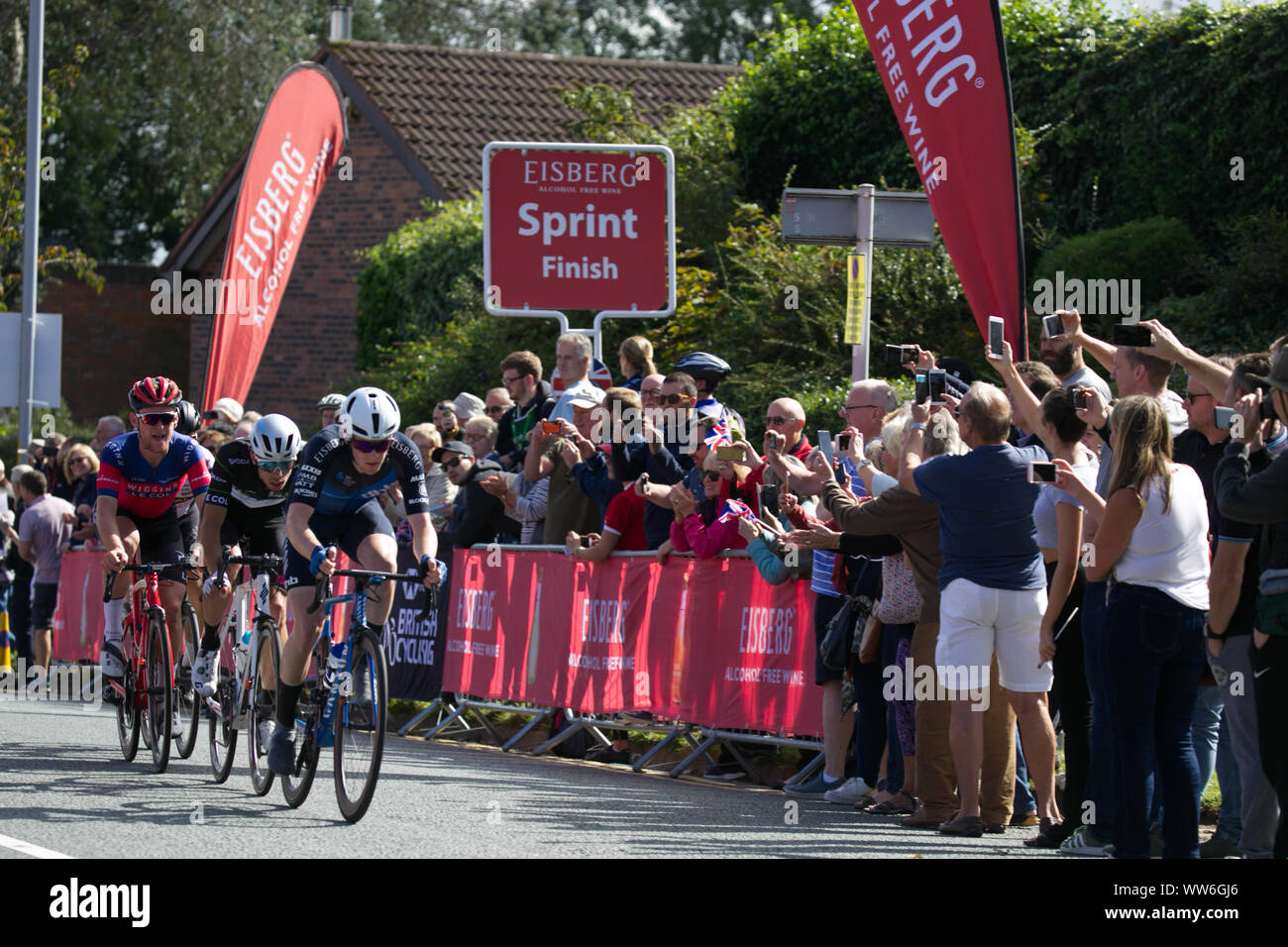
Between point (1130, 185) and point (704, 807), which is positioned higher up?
point (1130, 185)

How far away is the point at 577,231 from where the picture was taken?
50.6ft

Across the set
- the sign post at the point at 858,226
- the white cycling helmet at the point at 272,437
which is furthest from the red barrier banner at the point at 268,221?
the sign post at the point at 858,226

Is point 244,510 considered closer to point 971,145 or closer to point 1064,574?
point 971,145

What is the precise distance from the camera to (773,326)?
1848 cm

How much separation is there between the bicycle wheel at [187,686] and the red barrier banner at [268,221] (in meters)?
7.23

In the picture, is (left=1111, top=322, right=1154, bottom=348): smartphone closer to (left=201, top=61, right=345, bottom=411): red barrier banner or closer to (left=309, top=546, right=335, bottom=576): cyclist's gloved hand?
(left=309, top=546, right=335, bottom=576): cyclist's gloved hand

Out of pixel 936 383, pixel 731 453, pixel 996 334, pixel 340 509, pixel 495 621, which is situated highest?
pixel 996 334

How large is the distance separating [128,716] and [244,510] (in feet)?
4.89

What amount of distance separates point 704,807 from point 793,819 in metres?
0.67

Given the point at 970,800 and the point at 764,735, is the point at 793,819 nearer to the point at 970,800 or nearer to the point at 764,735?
the point at 970,800

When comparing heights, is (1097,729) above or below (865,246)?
below

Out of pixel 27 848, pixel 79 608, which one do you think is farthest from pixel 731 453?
pixel 79 608
